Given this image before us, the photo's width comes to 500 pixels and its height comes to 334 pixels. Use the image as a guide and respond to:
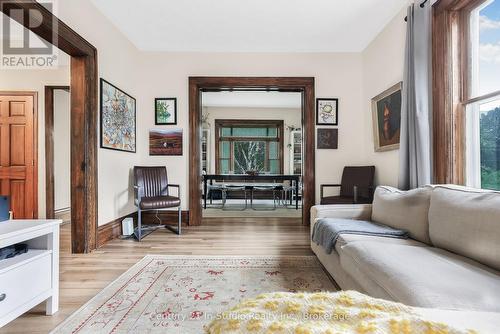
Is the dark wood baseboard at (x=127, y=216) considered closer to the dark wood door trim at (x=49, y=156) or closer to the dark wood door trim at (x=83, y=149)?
the dark wood door trim at (x=83, y=149)

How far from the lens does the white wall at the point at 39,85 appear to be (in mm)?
3918

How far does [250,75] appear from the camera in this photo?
13.4 ft

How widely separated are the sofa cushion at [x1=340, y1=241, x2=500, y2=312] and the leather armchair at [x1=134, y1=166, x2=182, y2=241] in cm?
248

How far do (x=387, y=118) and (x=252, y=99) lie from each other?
4353 mm

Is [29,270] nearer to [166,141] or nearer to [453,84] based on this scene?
[166,141]

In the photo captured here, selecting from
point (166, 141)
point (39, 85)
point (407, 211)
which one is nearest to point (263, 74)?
point (166, 141)

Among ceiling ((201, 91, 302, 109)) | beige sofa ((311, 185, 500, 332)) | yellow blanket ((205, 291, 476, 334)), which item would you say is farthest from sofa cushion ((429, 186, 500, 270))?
ceiling ((201, 91, 302, 109))

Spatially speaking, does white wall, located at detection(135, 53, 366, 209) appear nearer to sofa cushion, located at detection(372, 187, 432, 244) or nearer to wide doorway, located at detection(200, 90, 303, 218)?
sofa cushion, located at detection(372, 187, 432, 244)

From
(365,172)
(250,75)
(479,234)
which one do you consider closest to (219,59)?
(250,75)

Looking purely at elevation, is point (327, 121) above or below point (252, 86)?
below

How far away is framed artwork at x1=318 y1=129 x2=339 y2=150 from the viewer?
407 centimetres

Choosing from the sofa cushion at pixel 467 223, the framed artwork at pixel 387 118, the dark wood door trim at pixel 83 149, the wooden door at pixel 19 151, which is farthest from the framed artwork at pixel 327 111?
the wooden door at pixel 19 151

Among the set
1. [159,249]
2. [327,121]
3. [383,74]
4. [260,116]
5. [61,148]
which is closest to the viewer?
[159,249]

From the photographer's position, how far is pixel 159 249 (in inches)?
116
